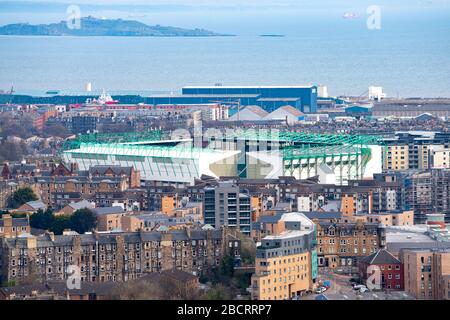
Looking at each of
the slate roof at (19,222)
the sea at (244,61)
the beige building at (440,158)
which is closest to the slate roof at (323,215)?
the slate roof at (19,222)

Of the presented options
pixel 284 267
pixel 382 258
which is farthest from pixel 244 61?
pixel 284 267

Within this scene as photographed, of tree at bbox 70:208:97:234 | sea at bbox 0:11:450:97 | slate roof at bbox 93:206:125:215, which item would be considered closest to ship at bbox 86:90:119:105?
sea at bbox 0:11:450:97

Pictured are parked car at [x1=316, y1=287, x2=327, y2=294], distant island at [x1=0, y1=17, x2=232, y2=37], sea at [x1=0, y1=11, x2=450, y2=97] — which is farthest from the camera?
distant island at [x1=0, y1=17, x2=232, y2=37]

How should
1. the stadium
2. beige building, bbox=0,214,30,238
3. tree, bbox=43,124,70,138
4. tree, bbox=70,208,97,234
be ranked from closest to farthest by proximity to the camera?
beige building, bbox=0,214,30,238 < tree, bbox=70,208,97,234 < the stadium < tree, bbox=43,124,70,138

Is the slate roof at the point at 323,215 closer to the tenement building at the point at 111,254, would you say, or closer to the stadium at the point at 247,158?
the tenement building at the point at 111,254

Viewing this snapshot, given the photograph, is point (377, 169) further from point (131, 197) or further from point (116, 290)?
point (116, 290)

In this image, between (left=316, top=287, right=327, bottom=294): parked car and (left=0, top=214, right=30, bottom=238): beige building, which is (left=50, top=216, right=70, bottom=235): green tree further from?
(left=316, top=287, right=327, bottom=294): parked car

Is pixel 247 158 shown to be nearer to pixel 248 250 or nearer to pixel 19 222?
pixel 19 222

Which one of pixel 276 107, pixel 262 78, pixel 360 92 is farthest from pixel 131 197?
pixel 262 78
